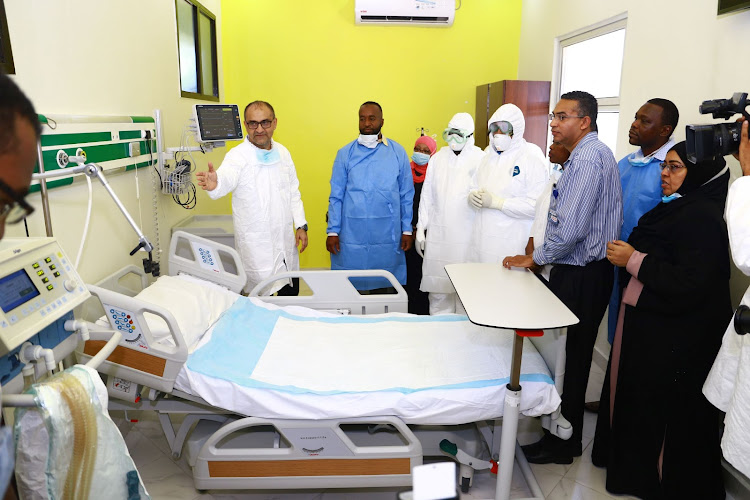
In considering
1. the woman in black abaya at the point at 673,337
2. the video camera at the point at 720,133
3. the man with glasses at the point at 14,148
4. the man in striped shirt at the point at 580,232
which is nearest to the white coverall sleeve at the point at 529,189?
the man in striped shirt at the point at 580,232

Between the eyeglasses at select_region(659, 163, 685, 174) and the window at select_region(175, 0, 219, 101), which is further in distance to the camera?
the window at select_region(175, 0, 219, 101)

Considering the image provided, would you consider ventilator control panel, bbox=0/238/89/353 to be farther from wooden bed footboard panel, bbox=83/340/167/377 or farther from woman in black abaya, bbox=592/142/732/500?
woman in black abaya, bbox=592/142/732/500

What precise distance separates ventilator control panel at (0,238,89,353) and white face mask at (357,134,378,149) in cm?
234

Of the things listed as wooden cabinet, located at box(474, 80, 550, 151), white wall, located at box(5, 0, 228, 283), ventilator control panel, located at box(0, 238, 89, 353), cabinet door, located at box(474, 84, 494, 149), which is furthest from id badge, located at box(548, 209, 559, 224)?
cabinet door, located at box(474, 84, 494, 149)

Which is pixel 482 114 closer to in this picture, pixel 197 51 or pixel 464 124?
pixel 464 124

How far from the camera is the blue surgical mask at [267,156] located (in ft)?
9.83

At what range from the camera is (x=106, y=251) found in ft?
8.07

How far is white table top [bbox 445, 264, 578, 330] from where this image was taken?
1629 millimetres

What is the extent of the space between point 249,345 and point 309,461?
21.8 inches

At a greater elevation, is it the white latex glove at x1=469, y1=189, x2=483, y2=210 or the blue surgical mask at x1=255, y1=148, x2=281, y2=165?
the blue surgical mask at x1=255, y1=148, x2=281, y2=165

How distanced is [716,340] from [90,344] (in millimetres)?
2289

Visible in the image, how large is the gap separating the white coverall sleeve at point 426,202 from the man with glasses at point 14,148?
2.95 m

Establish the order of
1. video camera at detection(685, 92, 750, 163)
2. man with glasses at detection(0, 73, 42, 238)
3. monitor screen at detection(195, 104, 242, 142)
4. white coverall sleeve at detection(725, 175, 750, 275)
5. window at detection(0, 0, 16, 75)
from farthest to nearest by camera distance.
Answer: monitor screen at detection(195, 104, 242, 142)
window at detection(0, 0, 16, 75)
video camera at detection(685, 92, 750, 163)
white coverall sleeve at detection(725, 175, 750, 275)
man with glasses at detection(0, 73, 42, 238)

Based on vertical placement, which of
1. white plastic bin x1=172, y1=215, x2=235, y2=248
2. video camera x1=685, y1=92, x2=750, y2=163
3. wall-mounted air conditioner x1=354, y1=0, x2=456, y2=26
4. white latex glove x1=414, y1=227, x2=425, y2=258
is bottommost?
white latex glove x1=414, y1=227, x2=425, y2=258
